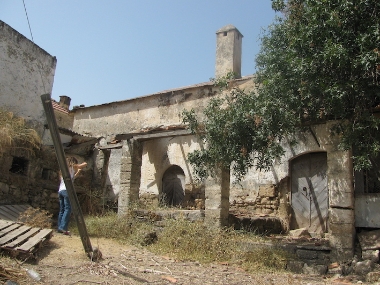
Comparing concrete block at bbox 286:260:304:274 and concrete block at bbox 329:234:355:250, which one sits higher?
concrete block at bbox 329:234:355:250

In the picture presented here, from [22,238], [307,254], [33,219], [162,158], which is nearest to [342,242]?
[307,254]

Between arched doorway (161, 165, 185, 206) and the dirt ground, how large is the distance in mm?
6373

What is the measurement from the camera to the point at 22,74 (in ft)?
38.9

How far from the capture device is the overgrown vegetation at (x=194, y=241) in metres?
6.92

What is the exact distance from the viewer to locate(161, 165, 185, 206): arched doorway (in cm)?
1362

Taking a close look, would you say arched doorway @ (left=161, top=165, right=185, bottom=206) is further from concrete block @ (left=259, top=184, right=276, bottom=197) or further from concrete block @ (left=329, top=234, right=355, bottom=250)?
concrete block @ (left=329, top=234, right=355, bottom=250)

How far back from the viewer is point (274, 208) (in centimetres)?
1094

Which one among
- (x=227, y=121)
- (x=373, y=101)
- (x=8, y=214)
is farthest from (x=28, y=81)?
(x=373, y=101)

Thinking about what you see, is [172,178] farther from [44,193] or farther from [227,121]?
[227,121]

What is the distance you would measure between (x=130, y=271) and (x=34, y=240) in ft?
5.63

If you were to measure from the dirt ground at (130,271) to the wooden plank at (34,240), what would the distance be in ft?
0.68

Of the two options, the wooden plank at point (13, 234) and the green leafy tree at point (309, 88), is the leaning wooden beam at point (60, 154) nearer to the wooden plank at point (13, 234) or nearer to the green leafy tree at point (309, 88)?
the wooden plank at point (13, 234)

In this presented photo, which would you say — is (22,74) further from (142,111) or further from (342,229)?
(342,229)

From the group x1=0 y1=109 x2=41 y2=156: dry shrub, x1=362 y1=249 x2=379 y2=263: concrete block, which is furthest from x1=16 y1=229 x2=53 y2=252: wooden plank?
x1=362 y1=249 x2=379 y2=263: concrete block
